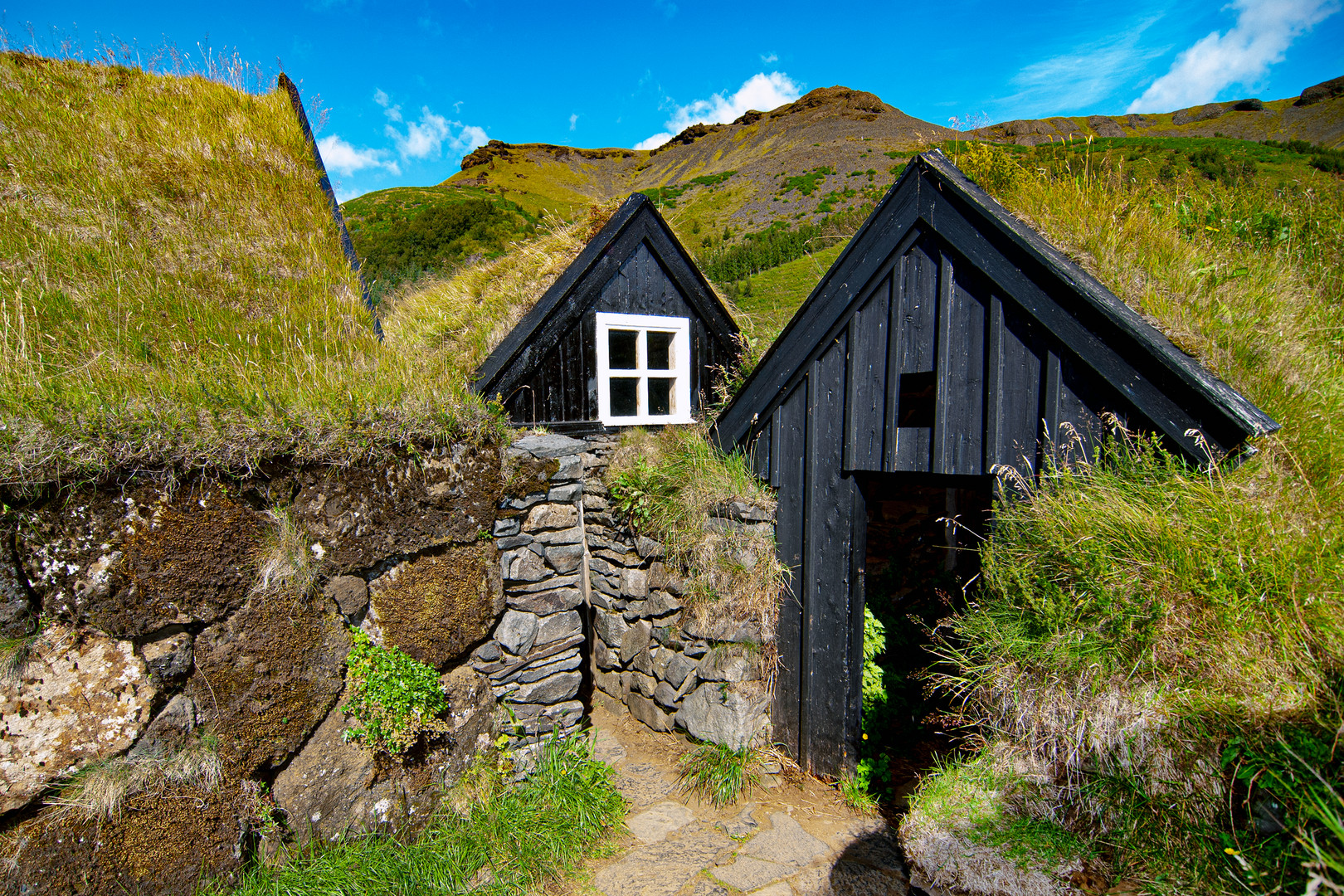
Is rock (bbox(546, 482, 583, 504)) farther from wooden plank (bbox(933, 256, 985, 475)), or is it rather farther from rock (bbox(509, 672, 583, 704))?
wooden plank (bbox(933, 256, 985, 475))

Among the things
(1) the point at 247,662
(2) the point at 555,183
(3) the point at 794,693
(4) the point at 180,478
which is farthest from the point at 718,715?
Result: (2) the point at 555,183

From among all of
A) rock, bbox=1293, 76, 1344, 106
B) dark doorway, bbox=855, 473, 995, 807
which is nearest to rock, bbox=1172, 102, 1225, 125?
rock, bbox=1293, 76, 1344, 106

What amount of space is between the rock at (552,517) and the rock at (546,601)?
22.7 inches

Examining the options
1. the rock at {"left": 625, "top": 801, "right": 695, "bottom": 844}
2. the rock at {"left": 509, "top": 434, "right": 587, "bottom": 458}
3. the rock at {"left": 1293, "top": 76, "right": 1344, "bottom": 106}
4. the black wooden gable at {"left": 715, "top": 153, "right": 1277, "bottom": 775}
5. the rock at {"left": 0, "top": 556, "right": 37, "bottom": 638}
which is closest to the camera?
the rock at {"left": 0, "top": 556, "right": 37, "bottom": 638}

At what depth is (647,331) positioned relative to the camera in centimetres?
751

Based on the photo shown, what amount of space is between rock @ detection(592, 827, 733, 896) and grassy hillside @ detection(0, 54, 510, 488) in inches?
141

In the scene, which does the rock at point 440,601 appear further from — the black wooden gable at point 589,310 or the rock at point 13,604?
the black wooden gable at point 589,310

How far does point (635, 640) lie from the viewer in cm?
601

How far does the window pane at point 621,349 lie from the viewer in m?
8.35

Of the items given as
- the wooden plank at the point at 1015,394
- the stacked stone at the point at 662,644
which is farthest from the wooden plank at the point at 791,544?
the wooden plank at the point at 1015,394

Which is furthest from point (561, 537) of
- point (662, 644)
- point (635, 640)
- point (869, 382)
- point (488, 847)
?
point (869, 382)

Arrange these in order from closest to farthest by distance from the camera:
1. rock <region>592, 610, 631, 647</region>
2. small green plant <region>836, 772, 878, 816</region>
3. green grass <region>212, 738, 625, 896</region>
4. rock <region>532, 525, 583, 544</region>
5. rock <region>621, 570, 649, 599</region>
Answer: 1. green grass <region>212, 738, 625, 896</region>
2. small green plant <region>836, 772, 878, 816</region>
3. rock <region>532, 525, 583, 544</region>
4. rock <region>621, 570, 649, 599</region>
5. rock <region>592, 610, 631, 647</region>

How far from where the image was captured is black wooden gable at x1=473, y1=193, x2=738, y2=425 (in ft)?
20.8

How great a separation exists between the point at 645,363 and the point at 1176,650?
5846 millimetres
